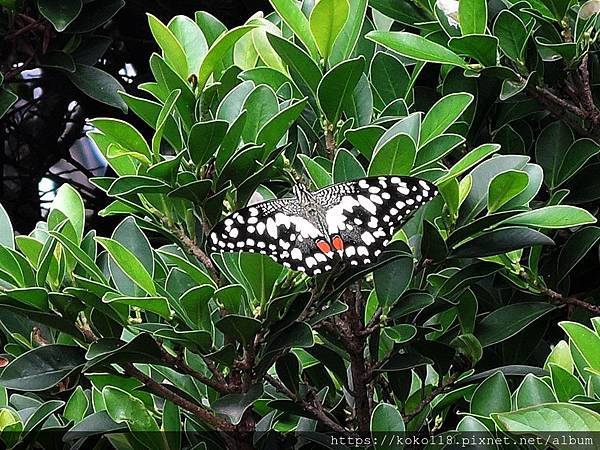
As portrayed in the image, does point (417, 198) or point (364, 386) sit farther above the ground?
point (417, 198)

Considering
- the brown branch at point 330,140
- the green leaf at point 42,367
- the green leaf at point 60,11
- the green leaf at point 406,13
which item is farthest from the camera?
the green leaf at point 60,11

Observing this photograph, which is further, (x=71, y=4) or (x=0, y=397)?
(x=71, y=4)

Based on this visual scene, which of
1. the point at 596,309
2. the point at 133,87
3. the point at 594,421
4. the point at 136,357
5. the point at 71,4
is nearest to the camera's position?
the point at 594,421

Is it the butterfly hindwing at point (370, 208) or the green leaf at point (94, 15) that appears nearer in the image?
the butterfly hindwing at point (370, 208)

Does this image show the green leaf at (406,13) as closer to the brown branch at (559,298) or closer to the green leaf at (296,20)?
the green leaf at (296,20)

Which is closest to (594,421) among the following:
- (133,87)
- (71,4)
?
(71,4)

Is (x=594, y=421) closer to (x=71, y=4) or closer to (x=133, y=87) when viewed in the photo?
(x=71, y=4)

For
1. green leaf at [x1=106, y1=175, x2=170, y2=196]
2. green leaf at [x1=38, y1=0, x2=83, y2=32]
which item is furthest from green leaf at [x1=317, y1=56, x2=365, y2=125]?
green leaf at [x1=38, y1=0, x2=83, y2=32]

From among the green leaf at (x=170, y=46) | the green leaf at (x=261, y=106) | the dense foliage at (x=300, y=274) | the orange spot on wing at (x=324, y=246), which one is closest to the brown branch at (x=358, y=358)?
the dense foliage at (x=300, y=274)
